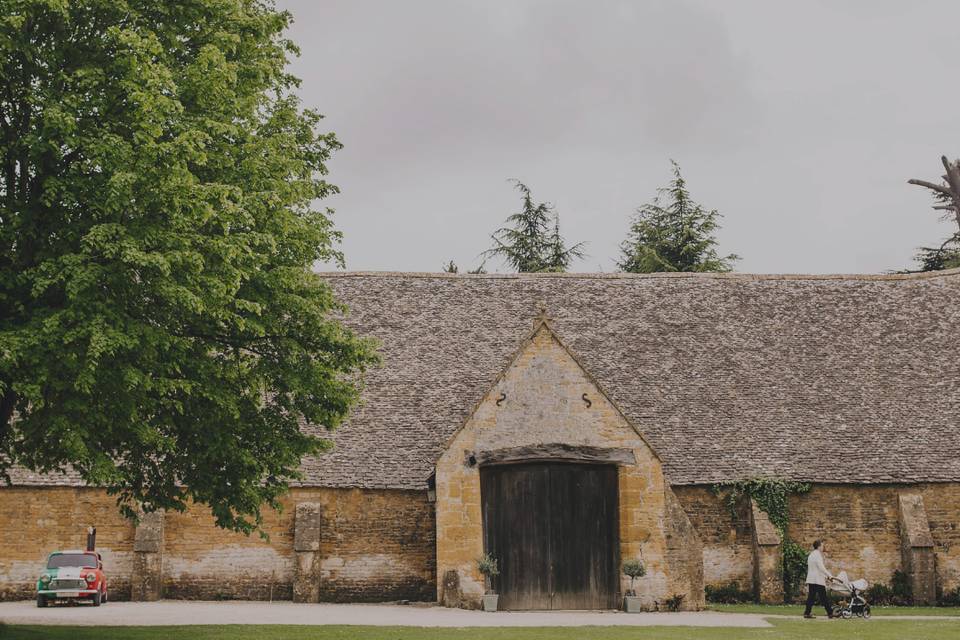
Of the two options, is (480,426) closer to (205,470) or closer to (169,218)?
(205,470)

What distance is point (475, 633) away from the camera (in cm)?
1862

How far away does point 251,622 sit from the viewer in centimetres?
2116

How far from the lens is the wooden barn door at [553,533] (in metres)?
25.2

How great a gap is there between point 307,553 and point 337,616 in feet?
17.6

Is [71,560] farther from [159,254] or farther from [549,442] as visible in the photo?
[159,254]

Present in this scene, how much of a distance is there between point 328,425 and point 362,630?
382 cm

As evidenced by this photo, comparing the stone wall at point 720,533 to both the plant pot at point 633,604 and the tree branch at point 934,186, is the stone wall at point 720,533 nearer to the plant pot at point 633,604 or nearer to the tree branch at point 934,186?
the plant pot at point 633,604

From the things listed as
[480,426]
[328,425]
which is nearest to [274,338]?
[328,425]

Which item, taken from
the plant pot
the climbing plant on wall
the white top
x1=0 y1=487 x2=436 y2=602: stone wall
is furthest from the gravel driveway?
the climbing plant on wall

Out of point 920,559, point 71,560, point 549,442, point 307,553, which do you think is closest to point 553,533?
point 549,442

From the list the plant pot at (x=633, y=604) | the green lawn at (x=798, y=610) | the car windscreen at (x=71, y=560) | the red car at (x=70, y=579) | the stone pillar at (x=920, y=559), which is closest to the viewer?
the plant pot at (x=633, y=604)

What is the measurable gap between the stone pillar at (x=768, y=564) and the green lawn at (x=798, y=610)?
0.35 meters

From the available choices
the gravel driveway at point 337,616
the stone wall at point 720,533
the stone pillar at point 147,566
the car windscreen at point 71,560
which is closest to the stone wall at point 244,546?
the stone pillar at point 147,566

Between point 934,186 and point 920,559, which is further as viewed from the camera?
point 934,186
